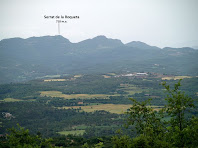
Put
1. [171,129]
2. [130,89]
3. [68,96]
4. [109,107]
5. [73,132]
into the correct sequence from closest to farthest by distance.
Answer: [171,129]
[73,132]
[109,107]
[68,96]
[130,89]

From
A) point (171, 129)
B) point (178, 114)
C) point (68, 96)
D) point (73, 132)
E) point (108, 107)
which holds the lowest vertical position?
point (73, 132)

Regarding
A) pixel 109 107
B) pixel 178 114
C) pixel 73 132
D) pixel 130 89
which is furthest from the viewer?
pixel 130 89

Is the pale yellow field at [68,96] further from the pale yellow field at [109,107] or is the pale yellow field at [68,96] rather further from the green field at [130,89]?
the pale yellow field at [109,107]

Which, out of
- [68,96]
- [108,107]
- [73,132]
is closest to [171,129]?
[73,132]

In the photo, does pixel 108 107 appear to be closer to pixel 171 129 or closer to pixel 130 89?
pixel 130 89

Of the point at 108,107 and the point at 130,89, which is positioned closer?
the point at 108,107

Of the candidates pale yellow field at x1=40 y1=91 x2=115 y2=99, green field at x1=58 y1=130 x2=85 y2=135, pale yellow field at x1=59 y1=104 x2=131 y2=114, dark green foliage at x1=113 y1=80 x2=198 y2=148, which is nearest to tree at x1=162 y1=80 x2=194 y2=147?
dark green foliage at x1=113 y1=80 x2=198 y2=148

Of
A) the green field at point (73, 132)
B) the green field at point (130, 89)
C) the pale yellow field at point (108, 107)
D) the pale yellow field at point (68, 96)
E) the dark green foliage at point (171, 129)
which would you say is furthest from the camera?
the green field at point (130, 89)

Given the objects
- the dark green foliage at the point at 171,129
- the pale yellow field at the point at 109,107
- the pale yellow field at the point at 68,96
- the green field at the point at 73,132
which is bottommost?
the green field at the point at 73,132

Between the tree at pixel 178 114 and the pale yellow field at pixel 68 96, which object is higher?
the tree at pixel 178 114

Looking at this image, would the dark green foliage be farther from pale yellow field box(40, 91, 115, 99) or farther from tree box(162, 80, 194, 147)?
pale yellow field box(40, 91, 115, 99)

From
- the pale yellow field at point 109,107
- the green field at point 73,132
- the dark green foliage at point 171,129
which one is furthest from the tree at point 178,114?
the pale yellow field at point 109,107
